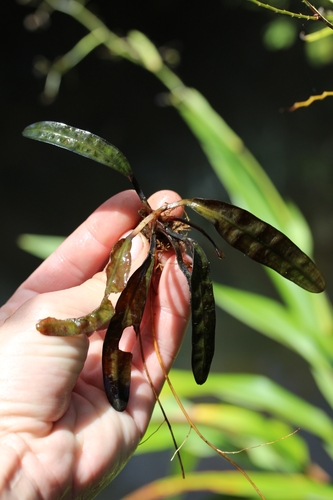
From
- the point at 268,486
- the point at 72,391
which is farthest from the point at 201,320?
the point at 268,486

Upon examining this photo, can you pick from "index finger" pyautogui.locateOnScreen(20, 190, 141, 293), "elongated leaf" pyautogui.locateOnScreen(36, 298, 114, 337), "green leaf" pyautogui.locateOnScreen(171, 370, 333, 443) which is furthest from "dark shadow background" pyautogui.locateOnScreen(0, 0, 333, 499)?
"elongated leaf" pyautogui.locateOnScreen(36, 298, 114, 337)

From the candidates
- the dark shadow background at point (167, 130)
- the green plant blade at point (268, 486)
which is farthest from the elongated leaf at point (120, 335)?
the dark shadow background at point (167, 130)

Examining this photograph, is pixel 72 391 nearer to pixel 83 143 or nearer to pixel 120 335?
pixel 120 335

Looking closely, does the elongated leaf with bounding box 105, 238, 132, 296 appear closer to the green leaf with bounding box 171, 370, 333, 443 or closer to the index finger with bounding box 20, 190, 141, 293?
the index finger with bounding box 20, 190, 141, 293

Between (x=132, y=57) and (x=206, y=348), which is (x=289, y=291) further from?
(x=132, y=57)

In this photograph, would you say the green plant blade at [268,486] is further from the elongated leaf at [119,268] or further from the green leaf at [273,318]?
the elongated leaf at [119,268]
